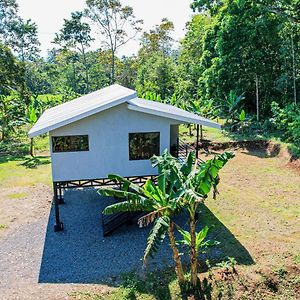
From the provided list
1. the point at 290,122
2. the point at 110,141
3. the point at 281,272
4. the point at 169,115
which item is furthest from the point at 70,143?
the point at 290,122

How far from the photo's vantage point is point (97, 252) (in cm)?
1116

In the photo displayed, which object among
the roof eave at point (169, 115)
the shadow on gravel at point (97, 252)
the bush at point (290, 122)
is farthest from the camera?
the bush at point (290, 122)

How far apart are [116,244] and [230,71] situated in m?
18.8

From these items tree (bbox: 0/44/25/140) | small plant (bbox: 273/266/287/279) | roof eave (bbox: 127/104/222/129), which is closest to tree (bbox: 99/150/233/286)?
small plant (bbox: 273/266/287/279)

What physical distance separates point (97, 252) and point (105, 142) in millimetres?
3937

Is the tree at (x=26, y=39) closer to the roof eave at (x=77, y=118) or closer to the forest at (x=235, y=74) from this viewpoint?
Result: the forest at (x=235, y=74)

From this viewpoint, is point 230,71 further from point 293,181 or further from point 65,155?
point 65,155

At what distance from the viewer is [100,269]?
10.2m

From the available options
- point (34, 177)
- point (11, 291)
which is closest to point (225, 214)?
point (11, 291)

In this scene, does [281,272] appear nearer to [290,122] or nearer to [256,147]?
[290,122]

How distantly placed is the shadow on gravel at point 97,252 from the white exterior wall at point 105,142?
2114mm

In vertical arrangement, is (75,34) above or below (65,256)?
above

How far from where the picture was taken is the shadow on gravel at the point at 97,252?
9.96m

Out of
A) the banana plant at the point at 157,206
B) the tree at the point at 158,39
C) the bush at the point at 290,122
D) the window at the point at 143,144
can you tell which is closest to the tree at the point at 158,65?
the tree at the point at 158,39
